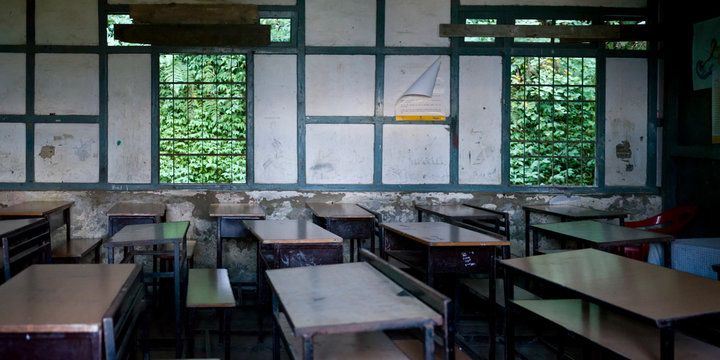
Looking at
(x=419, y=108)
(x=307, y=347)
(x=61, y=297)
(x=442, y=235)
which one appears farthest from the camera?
(x=419, y=108)

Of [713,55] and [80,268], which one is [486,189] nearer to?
[713,55]

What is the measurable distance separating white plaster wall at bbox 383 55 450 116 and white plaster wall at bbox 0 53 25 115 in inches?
159

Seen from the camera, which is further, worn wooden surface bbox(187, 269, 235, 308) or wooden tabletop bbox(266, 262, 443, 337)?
worn wooden surface bbox(187, 269, 235, 308)

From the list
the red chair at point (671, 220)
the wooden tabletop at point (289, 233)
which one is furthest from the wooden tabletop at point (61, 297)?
the red chair at point (671, 220)

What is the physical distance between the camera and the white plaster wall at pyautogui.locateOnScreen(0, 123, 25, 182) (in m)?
6.17

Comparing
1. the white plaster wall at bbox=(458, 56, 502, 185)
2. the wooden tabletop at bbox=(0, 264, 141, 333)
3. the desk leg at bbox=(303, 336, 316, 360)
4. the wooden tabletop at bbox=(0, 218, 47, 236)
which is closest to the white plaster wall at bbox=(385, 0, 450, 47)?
the white plaster wall at bbox=(458, 56, 502, 185)

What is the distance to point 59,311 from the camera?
212 cm

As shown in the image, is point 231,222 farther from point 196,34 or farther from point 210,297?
point 196,34

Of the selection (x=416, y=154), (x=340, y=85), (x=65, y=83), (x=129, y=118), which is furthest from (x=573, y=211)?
(x=65, y=83)

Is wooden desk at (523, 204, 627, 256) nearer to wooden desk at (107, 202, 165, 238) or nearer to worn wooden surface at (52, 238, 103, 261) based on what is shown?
wooden desk at (107, 202, 165, 238)

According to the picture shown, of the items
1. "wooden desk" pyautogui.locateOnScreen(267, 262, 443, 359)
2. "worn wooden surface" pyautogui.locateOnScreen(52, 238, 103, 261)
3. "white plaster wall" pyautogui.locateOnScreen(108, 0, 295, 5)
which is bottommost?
"worn wooden surface" pyautogui.locateOnScreen(52, 238, 103, 261)

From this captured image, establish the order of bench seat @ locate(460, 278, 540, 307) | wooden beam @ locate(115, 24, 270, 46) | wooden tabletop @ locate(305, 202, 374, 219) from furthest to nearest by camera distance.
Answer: wooden beam @ locate(115, 24, 270, 46), wooden tabletop @ locate(305, 202, 374, 219), bench seat @ locate(460, 278, 540, 307)

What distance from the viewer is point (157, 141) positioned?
6262 mm

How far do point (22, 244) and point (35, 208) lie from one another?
1.87 metres
